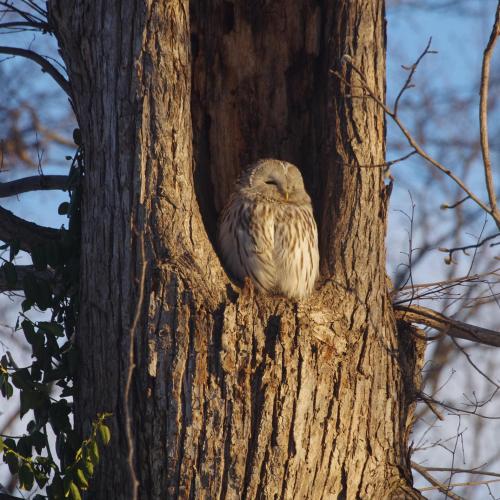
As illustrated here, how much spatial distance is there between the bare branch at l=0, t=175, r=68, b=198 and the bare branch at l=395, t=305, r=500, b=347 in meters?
2.12

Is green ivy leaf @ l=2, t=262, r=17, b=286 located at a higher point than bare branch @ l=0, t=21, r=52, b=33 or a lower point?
lower

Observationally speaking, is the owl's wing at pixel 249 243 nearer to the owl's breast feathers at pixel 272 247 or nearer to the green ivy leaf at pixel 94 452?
the owl's breast feathers at pixel 272 247

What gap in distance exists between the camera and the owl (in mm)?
5398

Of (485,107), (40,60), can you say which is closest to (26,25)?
(40,60)

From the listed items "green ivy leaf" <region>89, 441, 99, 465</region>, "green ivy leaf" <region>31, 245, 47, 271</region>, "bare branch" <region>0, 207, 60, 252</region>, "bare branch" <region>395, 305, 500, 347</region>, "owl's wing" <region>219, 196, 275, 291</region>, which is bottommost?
"green ivy leaf" <region>89, 441, 99, 465</region>

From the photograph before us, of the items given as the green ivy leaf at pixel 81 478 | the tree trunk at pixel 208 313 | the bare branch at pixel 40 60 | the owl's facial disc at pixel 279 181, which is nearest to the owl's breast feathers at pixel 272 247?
the owl's facial disc at pixel 279 181

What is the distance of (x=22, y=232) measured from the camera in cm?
492

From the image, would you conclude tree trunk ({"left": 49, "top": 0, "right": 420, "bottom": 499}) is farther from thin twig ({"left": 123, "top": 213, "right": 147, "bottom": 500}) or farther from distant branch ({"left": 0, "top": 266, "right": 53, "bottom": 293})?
distant branch ({"left": 0, "top": 266, "right": 53, "bottom": 293})

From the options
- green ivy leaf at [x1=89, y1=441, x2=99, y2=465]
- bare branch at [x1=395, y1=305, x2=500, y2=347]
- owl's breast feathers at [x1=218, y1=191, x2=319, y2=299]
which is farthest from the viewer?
owl's breast feathers at [x1=218, y1=191, x2=319, y2=299]

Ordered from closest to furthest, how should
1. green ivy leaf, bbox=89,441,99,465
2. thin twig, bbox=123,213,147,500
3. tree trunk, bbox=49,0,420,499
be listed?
thin twig, bbox=123,213,147,500 < green ivy leaf, bbox=89,441,99,465 < tree trunk, bbox=49,0,420,499

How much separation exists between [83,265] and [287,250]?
1.37 m

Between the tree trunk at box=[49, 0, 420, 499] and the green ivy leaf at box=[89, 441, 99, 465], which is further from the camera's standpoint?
the tree trunk at box=[49, 0, 420, 499]

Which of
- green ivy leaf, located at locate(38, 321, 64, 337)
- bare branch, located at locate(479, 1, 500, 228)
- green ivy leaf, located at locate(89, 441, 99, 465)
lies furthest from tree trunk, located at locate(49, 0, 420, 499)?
bare branch, located at locate(479, 1, 500, 228)

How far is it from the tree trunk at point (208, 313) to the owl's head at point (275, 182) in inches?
17.6
